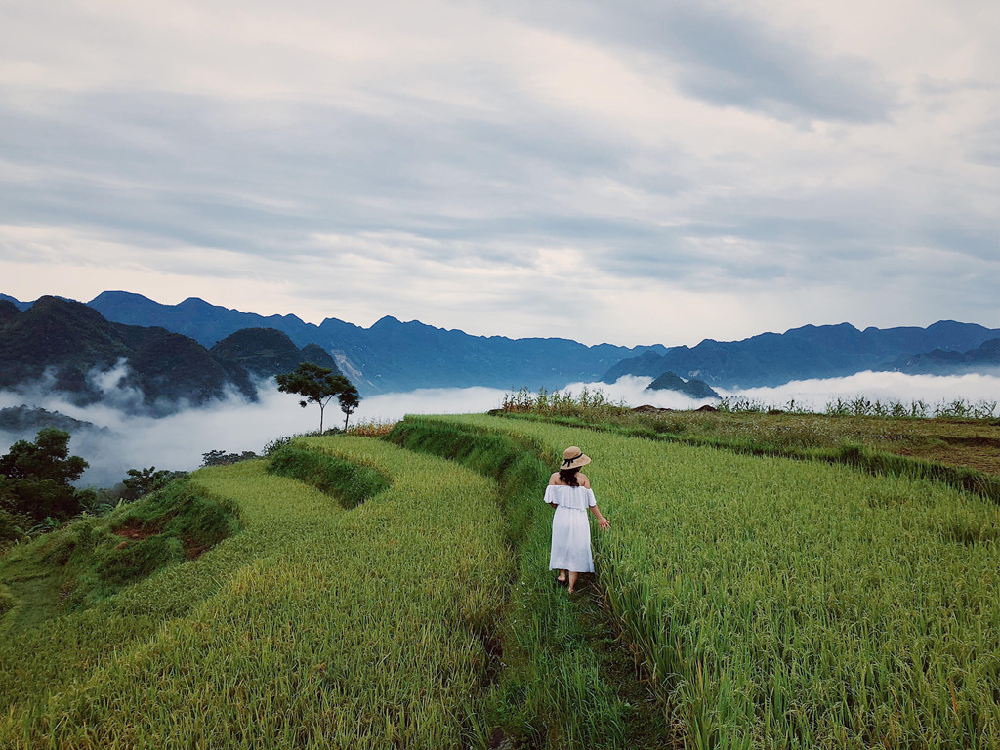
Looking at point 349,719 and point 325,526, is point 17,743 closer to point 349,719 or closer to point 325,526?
point 349,719

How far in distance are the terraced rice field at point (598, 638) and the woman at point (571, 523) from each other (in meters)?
0.24

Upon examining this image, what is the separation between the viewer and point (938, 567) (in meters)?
4.67

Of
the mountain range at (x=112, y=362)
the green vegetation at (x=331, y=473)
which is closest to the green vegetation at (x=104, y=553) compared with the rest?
the green vegetation at (x=331, y=473)

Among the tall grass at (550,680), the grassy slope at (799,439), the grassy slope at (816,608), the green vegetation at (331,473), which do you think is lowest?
the green vegetation at (331,473)

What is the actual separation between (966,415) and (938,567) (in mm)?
11814

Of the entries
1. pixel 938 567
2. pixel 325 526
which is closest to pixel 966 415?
pixel 938 567

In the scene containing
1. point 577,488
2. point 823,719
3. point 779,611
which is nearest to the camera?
point 823,719

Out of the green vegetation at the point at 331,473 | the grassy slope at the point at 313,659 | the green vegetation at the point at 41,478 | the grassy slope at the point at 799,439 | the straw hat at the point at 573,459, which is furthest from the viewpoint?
the green vegetation at the point at 41,478

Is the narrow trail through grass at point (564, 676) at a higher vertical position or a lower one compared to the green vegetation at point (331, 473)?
higher

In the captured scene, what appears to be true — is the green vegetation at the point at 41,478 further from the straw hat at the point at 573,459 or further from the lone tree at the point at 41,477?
the straw hat at the point at 573,459

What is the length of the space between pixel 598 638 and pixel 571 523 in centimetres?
123

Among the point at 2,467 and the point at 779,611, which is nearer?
the point at 779,611

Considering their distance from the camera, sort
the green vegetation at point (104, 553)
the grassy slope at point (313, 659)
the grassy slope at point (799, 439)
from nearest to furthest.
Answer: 1. the grassy slope at point (313, 659)
2. the grassy slope at point (799, 439)
3. the green vegetation at point (104, 553)

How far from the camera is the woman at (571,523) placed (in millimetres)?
5770
